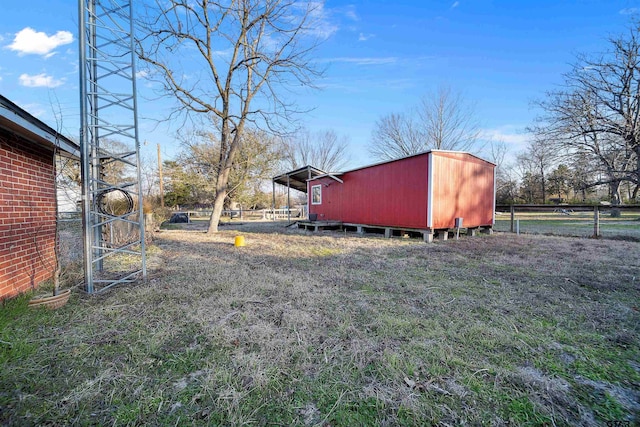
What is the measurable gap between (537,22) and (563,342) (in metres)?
11.6

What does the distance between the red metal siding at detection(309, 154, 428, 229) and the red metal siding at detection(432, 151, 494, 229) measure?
0.43m

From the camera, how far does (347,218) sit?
1147 centimetres

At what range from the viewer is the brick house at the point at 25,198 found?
2982 mm

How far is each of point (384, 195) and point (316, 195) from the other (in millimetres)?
5257

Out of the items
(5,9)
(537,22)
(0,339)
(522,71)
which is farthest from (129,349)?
(522,71)

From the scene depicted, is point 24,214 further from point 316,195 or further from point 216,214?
point 316,195

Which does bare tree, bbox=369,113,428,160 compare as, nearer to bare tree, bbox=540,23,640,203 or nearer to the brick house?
bare tree, bbox=540,23,640,203

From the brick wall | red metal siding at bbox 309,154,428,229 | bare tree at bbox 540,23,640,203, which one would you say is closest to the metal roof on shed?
the brick wall

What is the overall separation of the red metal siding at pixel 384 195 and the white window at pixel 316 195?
3.52 ft

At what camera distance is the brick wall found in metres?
3.05

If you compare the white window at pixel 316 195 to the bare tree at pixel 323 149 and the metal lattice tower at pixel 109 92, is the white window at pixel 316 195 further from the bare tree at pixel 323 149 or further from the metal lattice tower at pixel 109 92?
the bare tree at pixel 323 149

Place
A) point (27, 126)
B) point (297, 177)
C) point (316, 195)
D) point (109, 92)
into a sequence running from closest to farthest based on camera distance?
1. point (27, 126)
2. point (109, 92)
3. point (316, 195)
4. point (297, 177)

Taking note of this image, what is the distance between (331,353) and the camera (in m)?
2.08

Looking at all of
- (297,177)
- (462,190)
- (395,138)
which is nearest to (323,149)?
(395,138)
